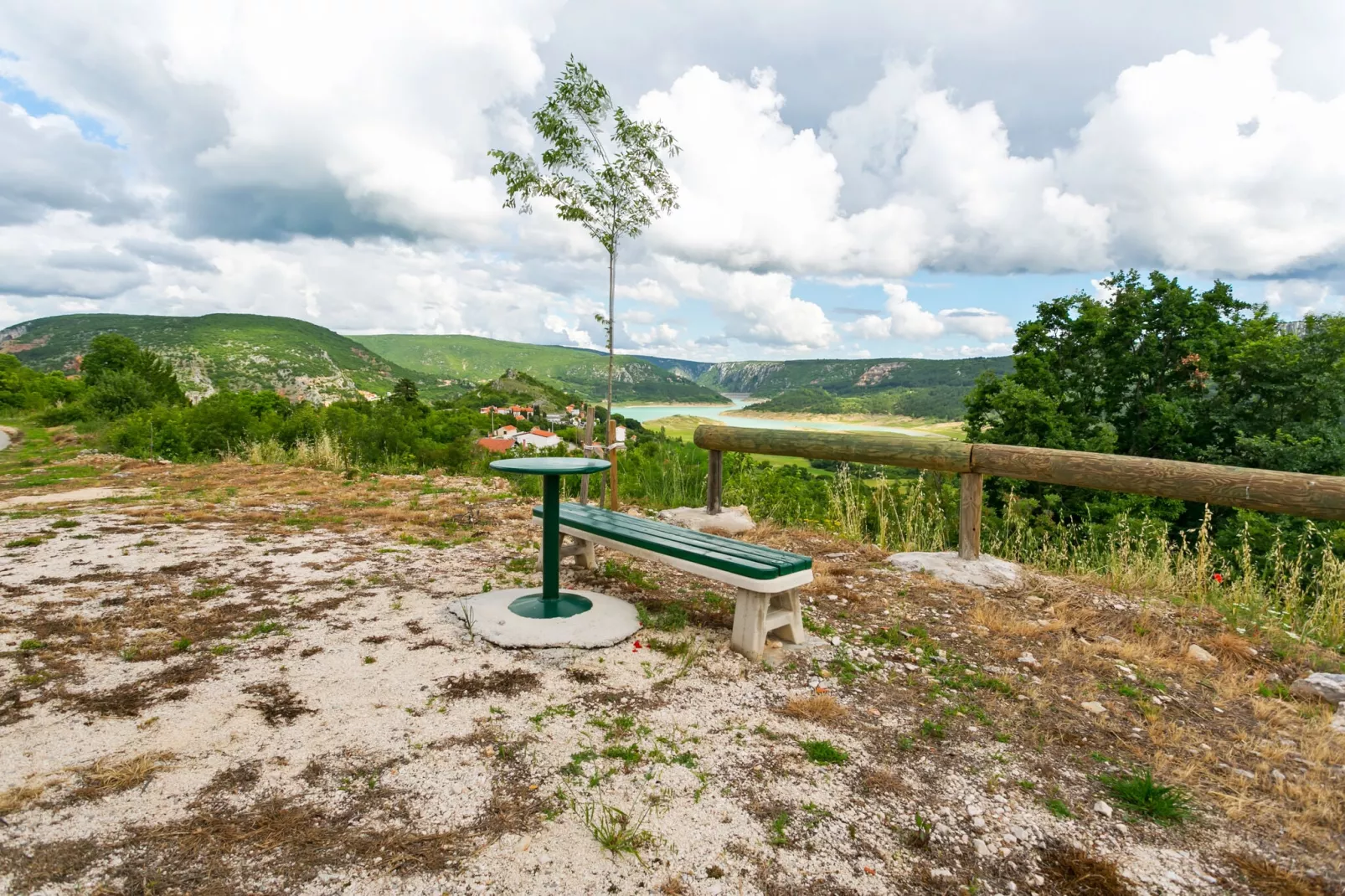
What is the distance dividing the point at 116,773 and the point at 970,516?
211 inches

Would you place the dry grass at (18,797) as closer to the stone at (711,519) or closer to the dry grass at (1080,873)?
the dry grass at (1080,873)

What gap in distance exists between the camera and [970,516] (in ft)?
17.3

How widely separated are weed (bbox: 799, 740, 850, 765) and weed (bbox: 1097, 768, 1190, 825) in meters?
0.97

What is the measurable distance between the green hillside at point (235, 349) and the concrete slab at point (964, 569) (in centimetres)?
9862

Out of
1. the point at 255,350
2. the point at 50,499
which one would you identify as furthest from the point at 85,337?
the point at 50,499

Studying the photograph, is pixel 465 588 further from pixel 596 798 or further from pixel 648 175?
pixel 648 175

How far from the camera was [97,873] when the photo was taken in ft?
5.94

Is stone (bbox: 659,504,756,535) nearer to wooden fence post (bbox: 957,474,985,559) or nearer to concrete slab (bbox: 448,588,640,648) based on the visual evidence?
wooden fence post (bbox: 957,474,985,559)

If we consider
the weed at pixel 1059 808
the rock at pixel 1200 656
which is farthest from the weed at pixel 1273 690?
the weed at pixel 1059 808

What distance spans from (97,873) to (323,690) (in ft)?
3.76

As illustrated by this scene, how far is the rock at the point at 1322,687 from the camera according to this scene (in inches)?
125

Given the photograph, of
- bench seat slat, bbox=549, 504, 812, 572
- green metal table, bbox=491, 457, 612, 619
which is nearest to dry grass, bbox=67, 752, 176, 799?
green metal table, bbox=491, 457, 612, 619

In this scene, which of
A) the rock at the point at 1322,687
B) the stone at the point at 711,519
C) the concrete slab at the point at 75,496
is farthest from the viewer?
the concrete slab at the point at 75,496

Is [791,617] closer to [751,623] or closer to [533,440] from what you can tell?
[751,623]
